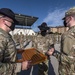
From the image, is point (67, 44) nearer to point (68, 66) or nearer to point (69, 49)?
point (69, 49)

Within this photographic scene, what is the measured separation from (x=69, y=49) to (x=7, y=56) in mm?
1258

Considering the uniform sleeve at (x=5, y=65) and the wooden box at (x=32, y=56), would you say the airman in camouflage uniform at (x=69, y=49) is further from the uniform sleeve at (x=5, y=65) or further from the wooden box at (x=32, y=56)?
the uniform sleeve at (x=5, y=65)

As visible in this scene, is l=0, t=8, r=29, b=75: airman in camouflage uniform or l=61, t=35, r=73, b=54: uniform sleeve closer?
l=0, t=8, r=29, b=75: airman in camouflage uniform

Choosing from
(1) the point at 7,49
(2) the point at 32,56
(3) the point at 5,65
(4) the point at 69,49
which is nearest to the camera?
(3) the point at 5,65

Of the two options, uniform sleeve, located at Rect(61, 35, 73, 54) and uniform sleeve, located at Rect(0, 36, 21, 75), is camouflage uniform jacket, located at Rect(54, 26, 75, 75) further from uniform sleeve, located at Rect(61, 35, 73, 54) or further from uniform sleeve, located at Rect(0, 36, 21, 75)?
uniform sleeve, located at Rect(0, 36, 21, 75)

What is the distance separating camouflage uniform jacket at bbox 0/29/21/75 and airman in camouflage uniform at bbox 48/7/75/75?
3.45ft

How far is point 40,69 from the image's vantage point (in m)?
6.66

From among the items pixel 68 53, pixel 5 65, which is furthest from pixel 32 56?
pixel 5 65

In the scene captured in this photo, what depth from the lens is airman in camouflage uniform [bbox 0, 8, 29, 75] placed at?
3.10 m

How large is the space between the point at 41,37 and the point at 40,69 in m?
1.13

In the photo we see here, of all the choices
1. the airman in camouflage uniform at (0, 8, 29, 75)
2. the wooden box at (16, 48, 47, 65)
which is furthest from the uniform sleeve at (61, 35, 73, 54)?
the airman in camouflage uniform at (0, 8, 29, 75)

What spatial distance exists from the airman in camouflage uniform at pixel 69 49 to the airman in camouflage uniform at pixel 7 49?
0.94 m

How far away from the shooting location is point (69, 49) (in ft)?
12.3

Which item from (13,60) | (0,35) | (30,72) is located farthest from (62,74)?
(30,72)
